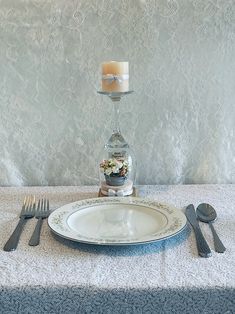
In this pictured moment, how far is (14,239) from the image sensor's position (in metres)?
0.80

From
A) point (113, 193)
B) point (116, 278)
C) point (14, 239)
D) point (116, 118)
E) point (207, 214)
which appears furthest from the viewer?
point (116, 118)

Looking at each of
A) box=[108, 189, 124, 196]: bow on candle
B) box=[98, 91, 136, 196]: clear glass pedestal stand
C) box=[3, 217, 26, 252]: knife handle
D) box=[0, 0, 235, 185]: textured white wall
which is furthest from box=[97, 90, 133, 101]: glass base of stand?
box=[3, 217, 26, 252]: knife handle

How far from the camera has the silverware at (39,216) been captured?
801mm

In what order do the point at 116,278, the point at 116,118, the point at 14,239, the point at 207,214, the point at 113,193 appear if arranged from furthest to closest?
the point at 116,118
the point at 113,193
the point at 207,214
the point at 14,239
the point at 116,278

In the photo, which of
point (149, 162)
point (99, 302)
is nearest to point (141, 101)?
point (149, 162)

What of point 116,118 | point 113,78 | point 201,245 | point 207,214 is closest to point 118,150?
point 116,118

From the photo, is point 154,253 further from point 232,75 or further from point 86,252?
point 232,75

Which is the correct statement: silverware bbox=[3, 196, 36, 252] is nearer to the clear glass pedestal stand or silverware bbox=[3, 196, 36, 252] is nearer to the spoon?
the clear glass pedestal stand

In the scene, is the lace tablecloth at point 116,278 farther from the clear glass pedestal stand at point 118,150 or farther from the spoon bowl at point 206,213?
the clear glass pedestal stand at point 118,150

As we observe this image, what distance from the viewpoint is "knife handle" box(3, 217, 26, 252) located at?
0.77 meters

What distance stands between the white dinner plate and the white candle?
25 centimetres

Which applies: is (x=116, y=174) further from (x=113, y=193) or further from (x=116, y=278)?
(x=116, y=278)

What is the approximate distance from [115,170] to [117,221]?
0.17 meters

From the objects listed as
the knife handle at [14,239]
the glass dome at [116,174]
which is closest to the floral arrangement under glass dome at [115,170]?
the glass dome at [116,174]
